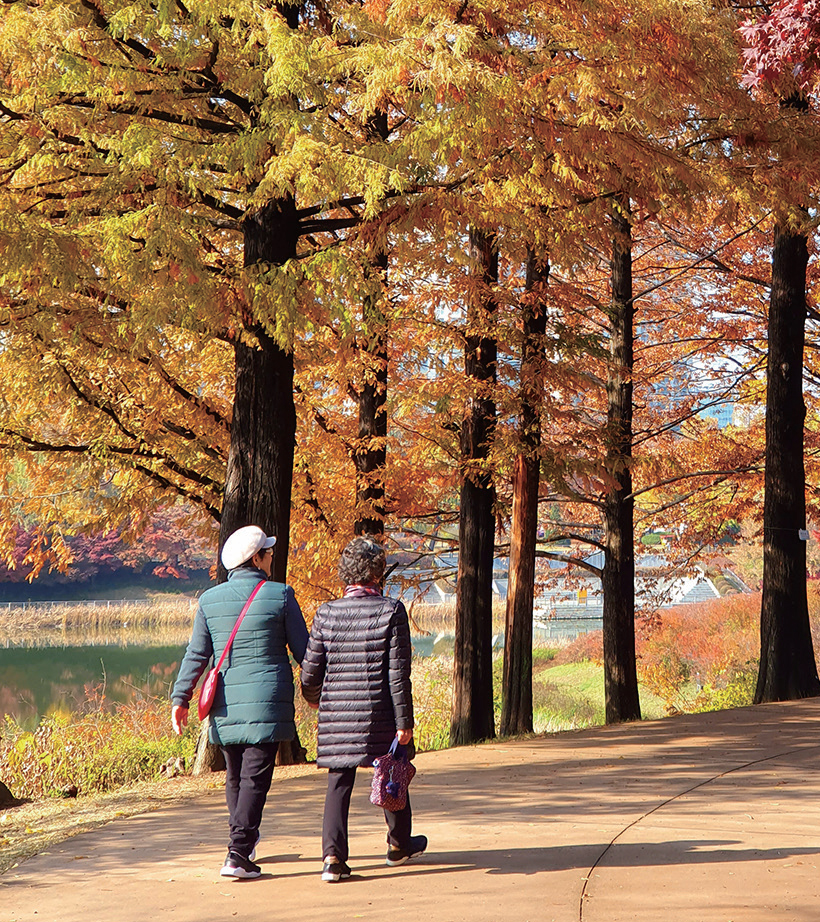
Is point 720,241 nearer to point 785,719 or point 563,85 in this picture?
point 785,719

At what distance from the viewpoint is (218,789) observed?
843cm

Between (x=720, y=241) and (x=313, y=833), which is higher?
(x=720, y=241)

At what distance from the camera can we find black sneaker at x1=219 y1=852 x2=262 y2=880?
5223 mm

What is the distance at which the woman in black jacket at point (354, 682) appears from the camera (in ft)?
16.7

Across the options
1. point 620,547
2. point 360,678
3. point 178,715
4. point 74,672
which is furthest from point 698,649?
point 178,715

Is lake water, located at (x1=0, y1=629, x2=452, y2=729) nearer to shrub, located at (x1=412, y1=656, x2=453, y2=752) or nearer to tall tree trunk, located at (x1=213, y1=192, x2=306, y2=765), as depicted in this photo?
shrub, located at (x1=412, y1=656, x2=453, y2=752)

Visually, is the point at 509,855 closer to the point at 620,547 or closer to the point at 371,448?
the point at 371,448

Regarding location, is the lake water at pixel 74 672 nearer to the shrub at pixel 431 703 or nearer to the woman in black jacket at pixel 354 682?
the shrub at pixel 431 703

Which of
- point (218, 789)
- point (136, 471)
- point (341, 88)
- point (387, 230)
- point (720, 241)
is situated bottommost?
point (218, 789)

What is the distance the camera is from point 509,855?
5691 mm

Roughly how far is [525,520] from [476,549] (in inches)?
30.9

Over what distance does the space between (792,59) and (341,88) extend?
4.26m

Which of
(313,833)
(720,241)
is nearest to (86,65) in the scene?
(313,833)

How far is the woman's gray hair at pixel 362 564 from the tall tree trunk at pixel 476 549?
7791 millimetres
